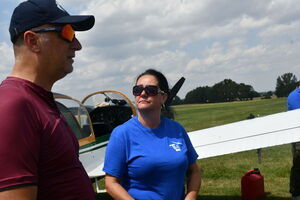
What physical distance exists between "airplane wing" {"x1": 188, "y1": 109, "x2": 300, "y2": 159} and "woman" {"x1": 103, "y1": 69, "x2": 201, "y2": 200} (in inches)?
105

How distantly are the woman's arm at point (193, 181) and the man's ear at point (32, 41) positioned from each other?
6.03 ft

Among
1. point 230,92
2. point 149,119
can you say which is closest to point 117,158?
point 149,119

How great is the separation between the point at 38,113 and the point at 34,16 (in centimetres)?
44

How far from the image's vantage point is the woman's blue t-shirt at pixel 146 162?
2469 mm

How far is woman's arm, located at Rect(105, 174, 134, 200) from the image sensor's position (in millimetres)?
2443

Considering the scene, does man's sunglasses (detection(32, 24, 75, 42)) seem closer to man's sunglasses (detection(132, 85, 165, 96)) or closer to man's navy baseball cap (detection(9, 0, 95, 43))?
man's navy baseball cap (detection(9, 0, 95, 43))

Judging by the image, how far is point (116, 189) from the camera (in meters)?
2.47

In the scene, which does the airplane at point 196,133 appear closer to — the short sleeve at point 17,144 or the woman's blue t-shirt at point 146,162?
the woman's blue t-shirt at point 146,162

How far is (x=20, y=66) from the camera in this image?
137 centimetres

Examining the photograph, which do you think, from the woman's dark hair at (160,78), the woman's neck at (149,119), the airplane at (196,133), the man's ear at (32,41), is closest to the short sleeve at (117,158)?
the woman's neck at (149,119)

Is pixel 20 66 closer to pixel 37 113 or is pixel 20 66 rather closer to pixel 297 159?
pixel 37 113

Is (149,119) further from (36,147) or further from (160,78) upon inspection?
(36,147)

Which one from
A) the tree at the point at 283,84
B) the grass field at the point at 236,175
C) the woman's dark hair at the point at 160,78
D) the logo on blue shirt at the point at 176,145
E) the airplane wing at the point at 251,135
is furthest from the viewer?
the tree at the point at 283,84

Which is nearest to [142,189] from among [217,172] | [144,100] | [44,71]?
[144,100]
